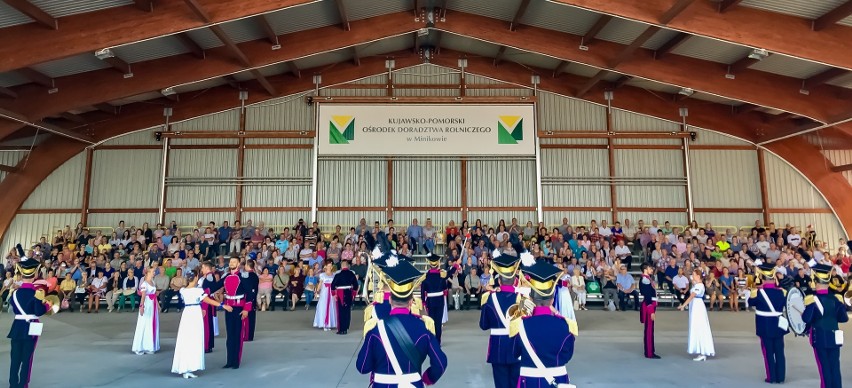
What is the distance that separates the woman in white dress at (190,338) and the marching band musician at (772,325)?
792 cm

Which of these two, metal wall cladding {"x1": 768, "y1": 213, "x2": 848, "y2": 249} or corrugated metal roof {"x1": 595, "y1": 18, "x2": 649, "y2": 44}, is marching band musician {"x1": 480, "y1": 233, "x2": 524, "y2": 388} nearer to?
corrugated metal roof {"x1": 595, "y1": 18, "x2": 649, "y2": 44}

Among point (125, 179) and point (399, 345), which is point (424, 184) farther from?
point (399, 345)

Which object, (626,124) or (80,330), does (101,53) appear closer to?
(80,330)

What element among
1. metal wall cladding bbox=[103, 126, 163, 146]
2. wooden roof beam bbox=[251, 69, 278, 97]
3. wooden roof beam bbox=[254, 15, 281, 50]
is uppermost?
wooden roof beam bbox=[254, 15, 281, 50]

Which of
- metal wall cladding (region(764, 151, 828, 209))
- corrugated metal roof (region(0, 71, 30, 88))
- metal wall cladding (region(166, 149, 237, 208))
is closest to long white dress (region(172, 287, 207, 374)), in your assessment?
corrugated metal roof (region(0, 71, 30, 88))

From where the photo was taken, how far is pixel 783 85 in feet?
50.7

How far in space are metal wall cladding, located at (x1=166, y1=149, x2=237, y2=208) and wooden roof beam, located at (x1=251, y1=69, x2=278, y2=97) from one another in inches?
113

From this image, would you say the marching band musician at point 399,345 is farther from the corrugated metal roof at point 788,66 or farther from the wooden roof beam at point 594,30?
the corrugated metal roof at point 788,66

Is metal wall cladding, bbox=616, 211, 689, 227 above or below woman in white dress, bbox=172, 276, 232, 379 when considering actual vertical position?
above

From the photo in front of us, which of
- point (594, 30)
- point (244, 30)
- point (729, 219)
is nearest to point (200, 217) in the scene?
point (244, 30)

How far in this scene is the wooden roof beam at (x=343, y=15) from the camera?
14625 mm

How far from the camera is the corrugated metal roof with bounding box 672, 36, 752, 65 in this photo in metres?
14.5

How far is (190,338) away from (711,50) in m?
15.9

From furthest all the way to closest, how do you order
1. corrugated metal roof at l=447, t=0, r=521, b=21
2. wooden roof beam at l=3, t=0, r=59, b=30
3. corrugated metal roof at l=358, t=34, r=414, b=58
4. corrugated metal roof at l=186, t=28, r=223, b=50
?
corrugated metal roof at l=358, t=34, r=414, b=58
corrugated metal roof at l=447, t=0, r=521, b=21
corrugated metal roof at l=186, t=28, r=223, b=50
wooden roof beam at l=3, t=0, r=59, b=30
